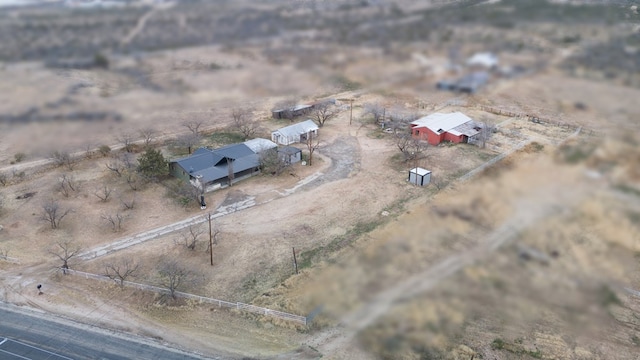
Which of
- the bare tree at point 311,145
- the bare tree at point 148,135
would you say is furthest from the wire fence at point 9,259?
A: the bare tree at point 311,145

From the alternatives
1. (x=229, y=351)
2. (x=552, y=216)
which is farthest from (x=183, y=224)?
(x=552, y=216)

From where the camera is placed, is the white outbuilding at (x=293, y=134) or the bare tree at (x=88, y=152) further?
the white outbuilding at (x=293, y=134)

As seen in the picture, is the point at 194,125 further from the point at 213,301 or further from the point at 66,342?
the point at 66,342

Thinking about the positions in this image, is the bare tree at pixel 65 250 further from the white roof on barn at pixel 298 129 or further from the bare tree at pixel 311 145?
the white roof on barn at pixel 298 129

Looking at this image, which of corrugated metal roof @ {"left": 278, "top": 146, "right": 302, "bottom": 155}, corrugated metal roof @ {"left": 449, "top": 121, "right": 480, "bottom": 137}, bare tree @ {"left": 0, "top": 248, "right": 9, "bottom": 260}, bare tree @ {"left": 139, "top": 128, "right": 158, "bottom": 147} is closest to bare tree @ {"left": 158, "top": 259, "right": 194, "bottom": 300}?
bare tree @ {"left": 0, "top": 248, "right": 9, "bottom": 260}

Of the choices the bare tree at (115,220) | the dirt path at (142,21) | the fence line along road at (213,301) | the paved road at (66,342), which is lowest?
the paved road at (66,342)

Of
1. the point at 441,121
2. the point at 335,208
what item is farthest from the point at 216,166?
the point at 441,121

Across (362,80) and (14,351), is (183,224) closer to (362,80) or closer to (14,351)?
(14,351)
